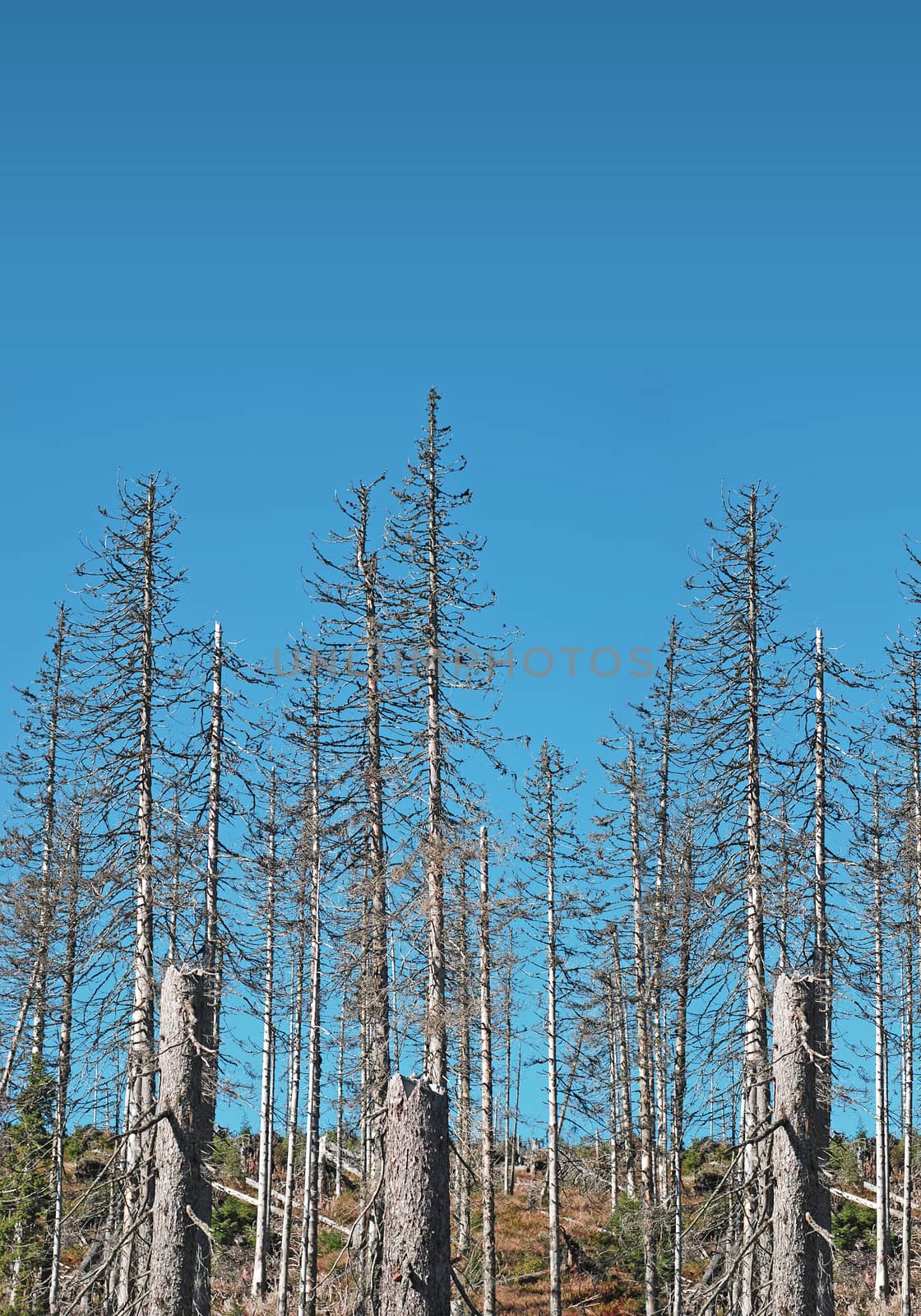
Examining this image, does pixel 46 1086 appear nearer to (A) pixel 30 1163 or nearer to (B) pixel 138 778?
(A) pixel 30 1163

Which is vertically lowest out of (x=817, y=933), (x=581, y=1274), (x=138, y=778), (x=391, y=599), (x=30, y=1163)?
(x=581, y=1274)

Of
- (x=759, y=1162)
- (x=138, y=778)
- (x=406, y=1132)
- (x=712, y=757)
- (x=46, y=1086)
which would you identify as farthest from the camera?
(x=46, y=1086)

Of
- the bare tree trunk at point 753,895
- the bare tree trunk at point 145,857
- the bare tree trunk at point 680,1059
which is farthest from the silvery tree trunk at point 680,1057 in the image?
the bare tree trunk at point 145,857

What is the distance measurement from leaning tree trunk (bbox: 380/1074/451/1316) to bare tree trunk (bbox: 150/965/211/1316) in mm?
1991

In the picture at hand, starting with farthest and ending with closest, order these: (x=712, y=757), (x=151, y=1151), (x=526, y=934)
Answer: (x=526, y=934) → (x=712, y=757) → (x=151, y=1151)

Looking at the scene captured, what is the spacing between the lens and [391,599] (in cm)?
2411

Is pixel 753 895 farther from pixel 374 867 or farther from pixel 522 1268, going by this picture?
pixel 522 1268

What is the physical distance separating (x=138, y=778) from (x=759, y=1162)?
1316 centimetres

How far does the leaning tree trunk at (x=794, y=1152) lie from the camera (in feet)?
34.7

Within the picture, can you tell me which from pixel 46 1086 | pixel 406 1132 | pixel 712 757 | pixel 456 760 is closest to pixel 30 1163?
pixel 46 1086

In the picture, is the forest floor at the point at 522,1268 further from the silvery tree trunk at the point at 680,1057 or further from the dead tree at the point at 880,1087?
the dead tree at the point at 880,1087

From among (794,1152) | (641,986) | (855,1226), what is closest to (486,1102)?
(641,986)

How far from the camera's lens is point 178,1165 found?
10.3 meters

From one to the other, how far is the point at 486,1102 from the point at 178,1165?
18767mm
